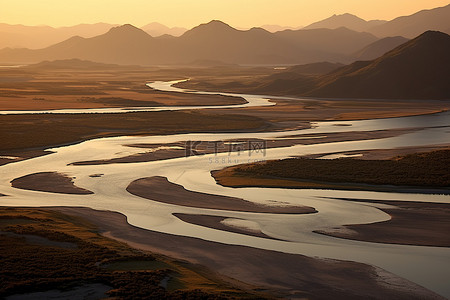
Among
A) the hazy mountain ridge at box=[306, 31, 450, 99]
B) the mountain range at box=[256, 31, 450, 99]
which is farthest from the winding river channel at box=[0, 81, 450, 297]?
the mountain range at box=[256, 31, 450, 99]

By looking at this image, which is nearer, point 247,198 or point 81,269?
point 81,269

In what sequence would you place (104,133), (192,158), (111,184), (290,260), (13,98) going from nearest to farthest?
(290,260) → (111,184) → (192,158) → (104,133) → (13,98)

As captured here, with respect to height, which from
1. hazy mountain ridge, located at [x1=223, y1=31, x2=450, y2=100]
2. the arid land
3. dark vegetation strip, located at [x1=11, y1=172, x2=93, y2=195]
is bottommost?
the arid land

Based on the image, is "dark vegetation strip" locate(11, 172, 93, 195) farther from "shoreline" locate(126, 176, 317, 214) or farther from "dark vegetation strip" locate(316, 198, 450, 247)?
"dark vegetation strip" locate(316, 198, 450, 247)

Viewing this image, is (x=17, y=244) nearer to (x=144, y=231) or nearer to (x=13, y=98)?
(x=144, y=231)

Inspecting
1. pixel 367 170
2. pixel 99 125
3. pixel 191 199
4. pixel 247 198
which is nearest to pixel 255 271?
pixel 191 199

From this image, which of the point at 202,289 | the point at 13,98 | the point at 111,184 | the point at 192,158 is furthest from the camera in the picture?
the point at 13,98

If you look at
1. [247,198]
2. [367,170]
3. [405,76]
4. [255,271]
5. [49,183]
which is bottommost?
[255,271]

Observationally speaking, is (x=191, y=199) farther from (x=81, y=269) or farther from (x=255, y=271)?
(x=81, y=269)

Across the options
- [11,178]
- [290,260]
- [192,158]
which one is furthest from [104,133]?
[290,260]
